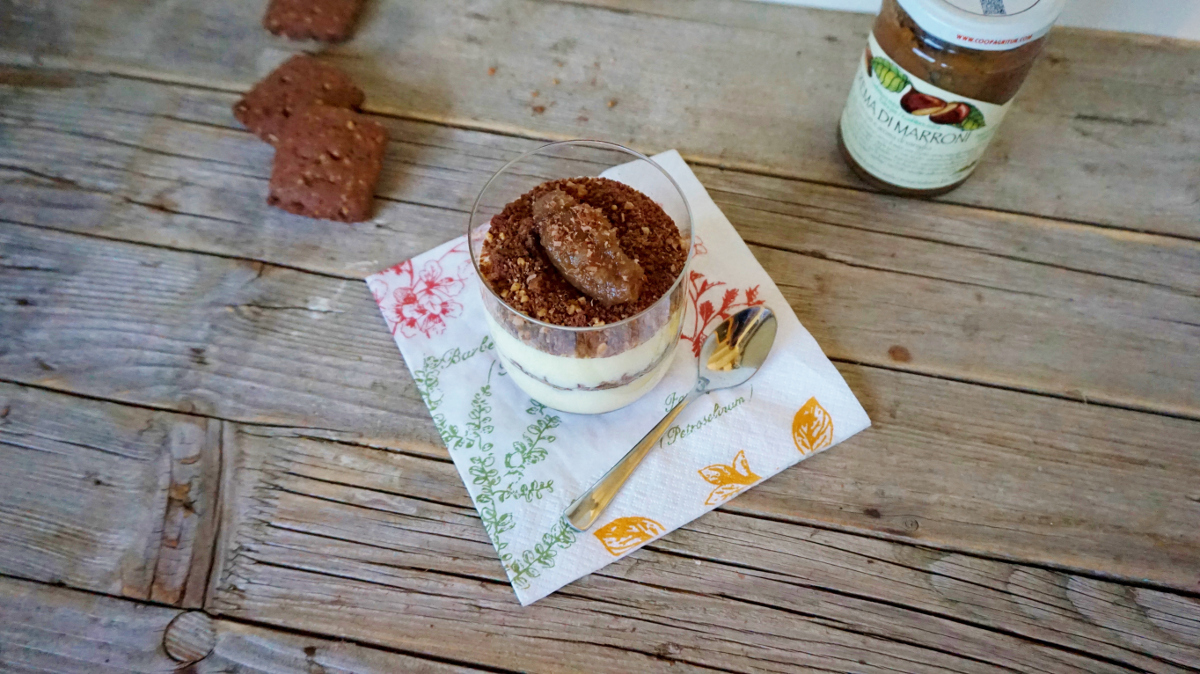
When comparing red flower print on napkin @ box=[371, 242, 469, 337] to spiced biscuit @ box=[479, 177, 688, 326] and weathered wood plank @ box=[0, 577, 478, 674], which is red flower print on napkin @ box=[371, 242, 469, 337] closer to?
spiced biscuit @ box=[479, 177, 688, 326]

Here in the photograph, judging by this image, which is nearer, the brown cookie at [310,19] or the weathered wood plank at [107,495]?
the weathered wood plank at [107,495]

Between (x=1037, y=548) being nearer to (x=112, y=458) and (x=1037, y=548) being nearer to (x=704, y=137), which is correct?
(x=704, y=137)

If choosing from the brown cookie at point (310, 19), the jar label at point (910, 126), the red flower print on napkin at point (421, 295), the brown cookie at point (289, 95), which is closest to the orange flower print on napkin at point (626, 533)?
the red flower print on napkin at point (421, 295)

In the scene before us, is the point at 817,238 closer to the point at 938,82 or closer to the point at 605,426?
the point at 938,82

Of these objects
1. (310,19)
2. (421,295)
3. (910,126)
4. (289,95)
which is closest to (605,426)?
(421,295)

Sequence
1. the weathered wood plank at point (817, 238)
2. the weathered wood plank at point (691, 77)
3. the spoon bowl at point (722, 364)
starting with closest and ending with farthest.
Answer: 1. the spoon bowl at point (722, 364)
2. the weathered wood plank at point (817, 238)
3. the weathered wood plank at point (691, 77)

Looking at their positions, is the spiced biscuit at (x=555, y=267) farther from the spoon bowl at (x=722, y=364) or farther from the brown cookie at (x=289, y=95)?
the brown cookie at (x=289, y=95)

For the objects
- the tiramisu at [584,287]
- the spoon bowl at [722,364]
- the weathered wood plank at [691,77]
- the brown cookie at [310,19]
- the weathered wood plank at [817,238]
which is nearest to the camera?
the tiramisu at [584,287]

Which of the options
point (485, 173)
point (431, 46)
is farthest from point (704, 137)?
point (431, 46)
